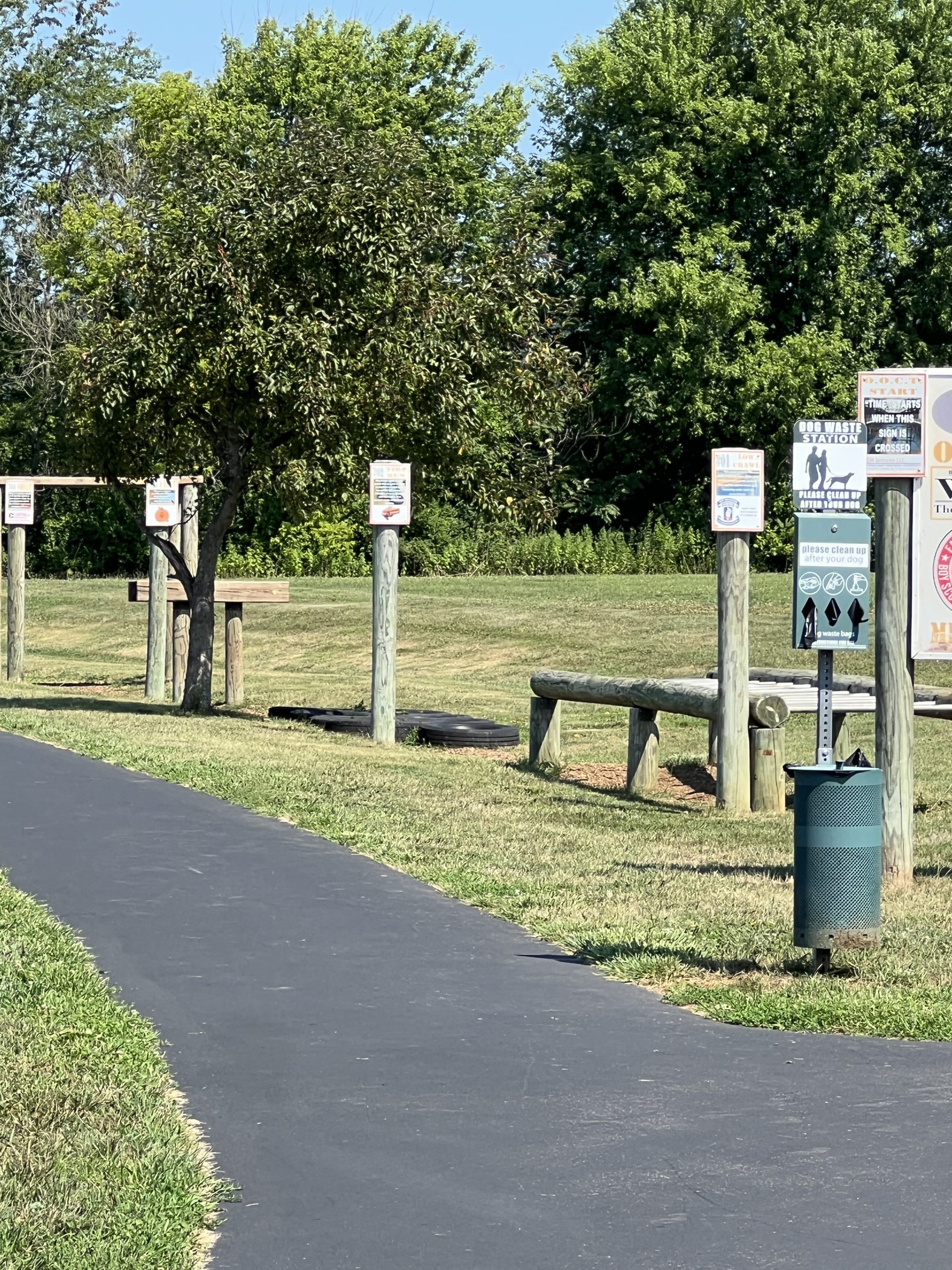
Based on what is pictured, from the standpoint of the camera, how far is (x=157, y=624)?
23.1 m

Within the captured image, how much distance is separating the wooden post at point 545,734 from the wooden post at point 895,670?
20.9 feet

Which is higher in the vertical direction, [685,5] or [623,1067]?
[685,5]

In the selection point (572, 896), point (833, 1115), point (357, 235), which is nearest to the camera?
point (833, 1115)

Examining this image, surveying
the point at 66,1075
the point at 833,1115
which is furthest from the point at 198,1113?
the point at 833,1115

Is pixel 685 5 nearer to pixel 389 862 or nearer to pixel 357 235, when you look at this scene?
pixel 357 235

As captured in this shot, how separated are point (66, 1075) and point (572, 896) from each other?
3860 mm

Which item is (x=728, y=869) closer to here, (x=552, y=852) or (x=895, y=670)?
(x=552, y=852)

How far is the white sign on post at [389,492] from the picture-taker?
17.8 metres

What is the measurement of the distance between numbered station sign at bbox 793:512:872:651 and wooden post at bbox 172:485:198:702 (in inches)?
579

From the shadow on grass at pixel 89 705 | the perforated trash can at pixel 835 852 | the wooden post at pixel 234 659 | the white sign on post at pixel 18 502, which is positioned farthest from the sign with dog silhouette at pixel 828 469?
the white sign on post at pixel 18 502

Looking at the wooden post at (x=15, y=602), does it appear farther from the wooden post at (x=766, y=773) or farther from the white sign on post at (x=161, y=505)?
the wooden post at (x=766, y=773)

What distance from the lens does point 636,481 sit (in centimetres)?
4934

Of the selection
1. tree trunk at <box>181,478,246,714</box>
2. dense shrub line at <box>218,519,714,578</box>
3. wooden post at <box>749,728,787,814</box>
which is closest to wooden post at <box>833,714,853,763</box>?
wooden post at <box>749,728,787,814</box>

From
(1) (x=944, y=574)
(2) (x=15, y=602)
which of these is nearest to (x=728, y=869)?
(1) (x=944, y=574)
